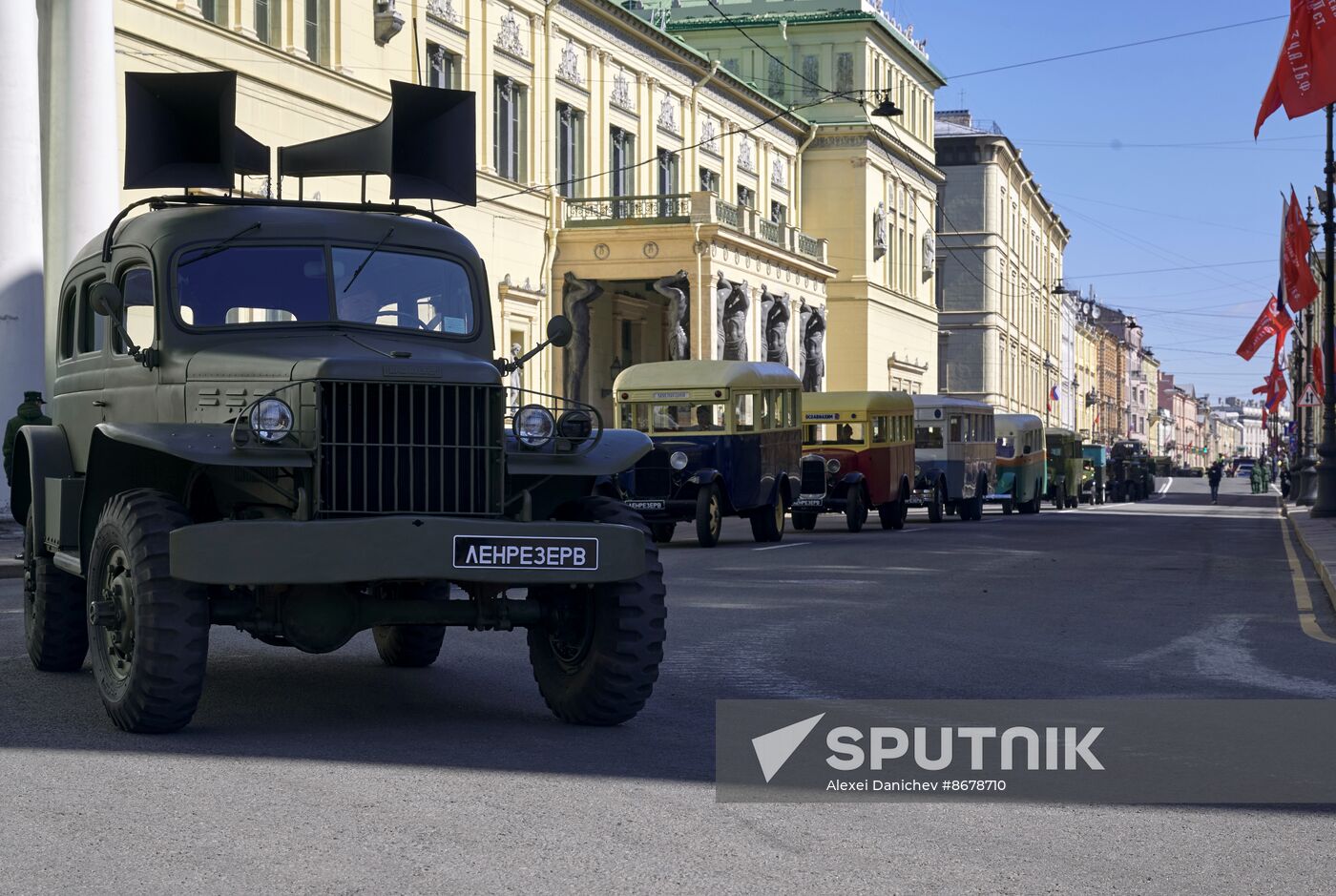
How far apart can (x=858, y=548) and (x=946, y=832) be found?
750 inches

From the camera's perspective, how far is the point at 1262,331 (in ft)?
186

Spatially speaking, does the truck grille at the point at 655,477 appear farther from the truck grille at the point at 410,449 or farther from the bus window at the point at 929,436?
the truck grille at the point at 410,449

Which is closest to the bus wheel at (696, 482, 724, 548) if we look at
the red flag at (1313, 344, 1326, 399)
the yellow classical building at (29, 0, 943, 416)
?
the yellow classical building at (29, 0, 943, 416)

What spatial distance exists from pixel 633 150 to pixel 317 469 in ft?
160

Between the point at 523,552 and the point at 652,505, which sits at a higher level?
the point at 523,552

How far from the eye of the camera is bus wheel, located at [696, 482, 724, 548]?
2548cm

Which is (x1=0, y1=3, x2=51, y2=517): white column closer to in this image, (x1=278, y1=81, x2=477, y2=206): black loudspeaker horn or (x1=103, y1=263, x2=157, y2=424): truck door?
(x1=278, y1=81, x2=477, y2=206): black loudspeaker horn

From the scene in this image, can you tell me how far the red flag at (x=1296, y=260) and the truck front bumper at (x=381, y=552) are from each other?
3422 centimetres

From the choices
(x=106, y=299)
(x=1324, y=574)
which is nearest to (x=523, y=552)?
(x=106, y=299)

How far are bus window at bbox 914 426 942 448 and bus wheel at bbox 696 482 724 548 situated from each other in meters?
14.4

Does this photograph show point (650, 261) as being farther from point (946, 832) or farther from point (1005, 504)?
point (946, 832)

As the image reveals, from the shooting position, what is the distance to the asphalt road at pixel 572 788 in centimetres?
555

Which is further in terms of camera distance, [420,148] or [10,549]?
[10,549]

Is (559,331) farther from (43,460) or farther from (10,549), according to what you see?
(10,549)
